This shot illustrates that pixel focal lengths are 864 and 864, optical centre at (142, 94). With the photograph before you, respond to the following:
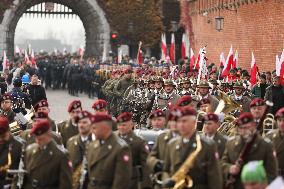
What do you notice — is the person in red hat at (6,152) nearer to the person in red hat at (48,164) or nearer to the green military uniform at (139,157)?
the person in red hat at (48,164)

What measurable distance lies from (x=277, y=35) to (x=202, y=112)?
1305cm

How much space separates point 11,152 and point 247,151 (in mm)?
3248

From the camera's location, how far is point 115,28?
163 feet

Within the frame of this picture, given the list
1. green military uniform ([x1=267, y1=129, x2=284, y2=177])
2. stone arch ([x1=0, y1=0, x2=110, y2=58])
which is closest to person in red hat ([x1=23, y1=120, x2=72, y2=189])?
green military uniform ([x1=267, y1=129, x2=284, y2=177])

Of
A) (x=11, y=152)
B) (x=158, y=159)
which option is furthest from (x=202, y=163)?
(x=11, y=152)

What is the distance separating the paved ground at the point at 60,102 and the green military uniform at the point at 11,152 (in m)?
14.6

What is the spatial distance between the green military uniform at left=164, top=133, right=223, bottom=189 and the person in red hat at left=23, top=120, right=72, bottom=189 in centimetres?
127

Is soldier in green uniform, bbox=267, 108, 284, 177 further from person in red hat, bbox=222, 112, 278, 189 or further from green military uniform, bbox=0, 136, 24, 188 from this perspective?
green military uniform, bbox=0, 136, 24, 188

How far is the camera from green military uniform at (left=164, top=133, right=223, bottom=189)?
388 inches

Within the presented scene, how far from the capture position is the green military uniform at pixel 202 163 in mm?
9844

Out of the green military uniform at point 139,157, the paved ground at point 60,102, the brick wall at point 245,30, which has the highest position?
the brick wall at point 245,30

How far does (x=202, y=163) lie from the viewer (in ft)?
32.4

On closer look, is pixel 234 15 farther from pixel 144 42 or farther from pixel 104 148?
pixel 104 148

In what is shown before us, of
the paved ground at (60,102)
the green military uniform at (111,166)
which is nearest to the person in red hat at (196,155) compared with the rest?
the green military uniform at (111,166)
